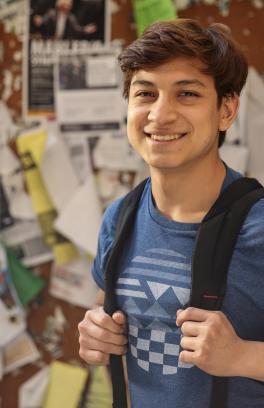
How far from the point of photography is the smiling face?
0.71m

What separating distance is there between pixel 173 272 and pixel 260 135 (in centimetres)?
58

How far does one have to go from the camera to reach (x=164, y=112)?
2.32 ft

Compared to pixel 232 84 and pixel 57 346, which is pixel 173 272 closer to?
pixel 232 84

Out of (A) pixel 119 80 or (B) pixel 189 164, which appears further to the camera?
(A) pixel 119 80

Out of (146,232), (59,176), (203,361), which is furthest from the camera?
(59,176)

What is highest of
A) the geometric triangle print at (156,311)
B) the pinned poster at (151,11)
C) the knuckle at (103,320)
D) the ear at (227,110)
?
the pinned poster at (151,11)

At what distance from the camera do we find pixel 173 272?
0.73 m

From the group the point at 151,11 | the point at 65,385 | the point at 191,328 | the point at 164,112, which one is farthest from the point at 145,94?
the point at 65,385

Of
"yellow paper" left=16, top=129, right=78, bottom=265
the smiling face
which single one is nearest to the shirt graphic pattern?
the smiling face

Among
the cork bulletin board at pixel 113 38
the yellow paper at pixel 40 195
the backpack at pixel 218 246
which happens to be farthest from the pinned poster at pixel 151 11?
the backpack at pixel 218 246

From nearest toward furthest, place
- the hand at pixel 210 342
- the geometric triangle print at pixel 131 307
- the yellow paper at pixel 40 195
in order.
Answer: the hand at pixel 210 342, the geometric triangle print at pixel 131 307, the yellow paper at pixel 40 195

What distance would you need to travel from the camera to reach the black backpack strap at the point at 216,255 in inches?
27.1

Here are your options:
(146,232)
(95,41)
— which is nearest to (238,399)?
(146,232)

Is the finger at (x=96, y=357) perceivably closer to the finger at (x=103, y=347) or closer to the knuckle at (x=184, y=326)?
the finger at (x=103, y=347)
